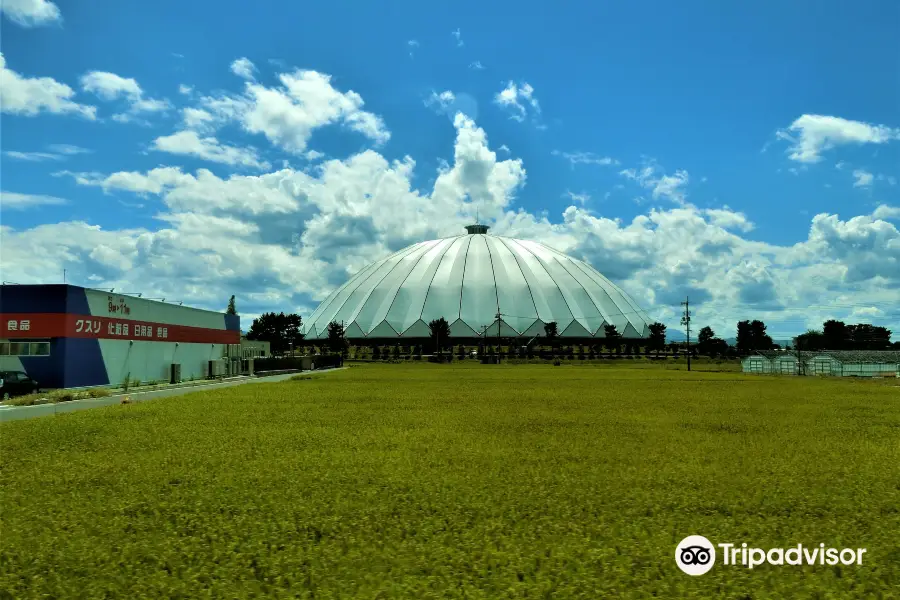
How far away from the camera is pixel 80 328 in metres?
36.4

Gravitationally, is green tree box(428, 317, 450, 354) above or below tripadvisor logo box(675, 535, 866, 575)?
above

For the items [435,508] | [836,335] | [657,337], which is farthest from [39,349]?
[836,335]

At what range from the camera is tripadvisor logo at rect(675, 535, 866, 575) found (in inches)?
280

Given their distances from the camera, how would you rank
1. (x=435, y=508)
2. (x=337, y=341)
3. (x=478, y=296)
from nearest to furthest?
A: (x=435, y=508) < (x=337, y=341) < (x=478, y=296)

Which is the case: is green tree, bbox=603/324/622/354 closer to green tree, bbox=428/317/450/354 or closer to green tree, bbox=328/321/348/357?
green tree, bbox=428/317/450/354

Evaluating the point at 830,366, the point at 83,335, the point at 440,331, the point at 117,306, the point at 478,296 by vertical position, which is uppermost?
the point at 478,296

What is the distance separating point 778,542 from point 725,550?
785mm

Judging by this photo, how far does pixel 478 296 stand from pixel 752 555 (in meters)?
132

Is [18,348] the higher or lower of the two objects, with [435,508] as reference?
higher

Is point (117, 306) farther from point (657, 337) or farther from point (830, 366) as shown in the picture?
point (657, 337)

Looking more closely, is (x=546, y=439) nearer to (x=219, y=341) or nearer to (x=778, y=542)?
(x=778, y=542)

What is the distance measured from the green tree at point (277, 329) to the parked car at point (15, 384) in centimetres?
10799

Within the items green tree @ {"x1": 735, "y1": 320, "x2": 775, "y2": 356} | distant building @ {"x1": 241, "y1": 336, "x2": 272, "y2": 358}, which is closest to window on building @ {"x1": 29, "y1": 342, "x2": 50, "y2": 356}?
distant building @ {"x1": 241, "y1": 336, "x2": 272, "y2": 358}

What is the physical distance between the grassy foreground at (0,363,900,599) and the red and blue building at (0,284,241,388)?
18.1 meters
